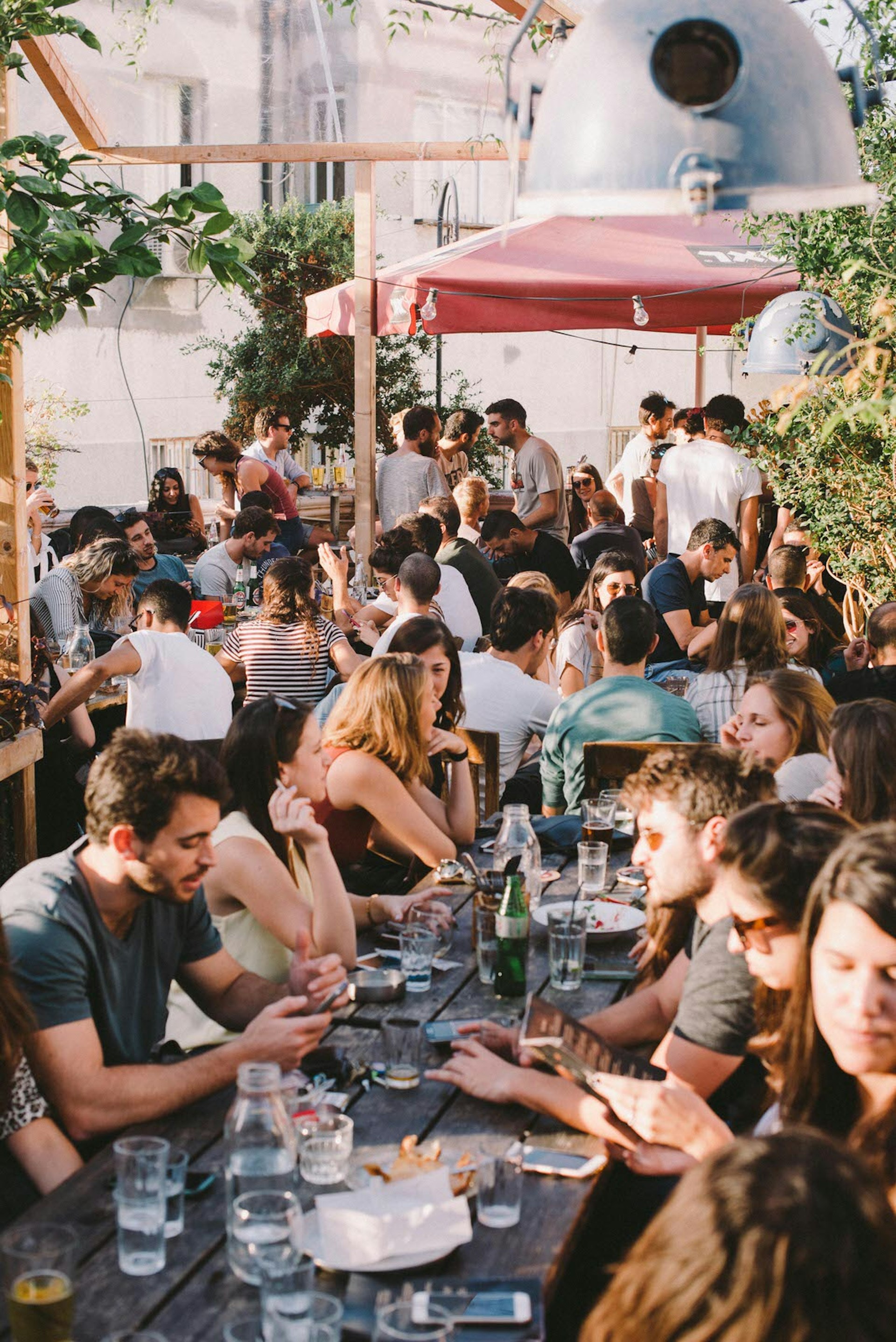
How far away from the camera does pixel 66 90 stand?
6.81 meters

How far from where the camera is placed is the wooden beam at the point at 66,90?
6.30 meters

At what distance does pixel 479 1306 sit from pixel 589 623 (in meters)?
4.17

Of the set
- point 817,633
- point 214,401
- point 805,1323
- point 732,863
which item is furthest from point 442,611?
point 214,401

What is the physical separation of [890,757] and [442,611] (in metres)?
3.47

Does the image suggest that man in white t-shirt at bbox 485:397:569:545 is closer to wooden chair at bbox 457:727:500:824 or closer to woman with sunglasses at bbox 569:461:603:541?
woman with sunglasses at bbox 569:461:603:541

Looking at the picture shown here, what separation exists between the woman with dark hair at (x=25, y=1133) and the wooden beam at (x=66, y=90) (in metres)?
5.02

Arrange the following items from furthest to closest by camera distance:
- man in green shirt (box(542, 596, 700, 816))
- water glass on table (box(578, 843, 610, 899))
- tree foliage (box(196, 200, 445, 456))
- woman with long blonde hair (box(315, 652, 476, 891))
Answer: tree foliage (box(196, 200, 445, 456)), man in green shirt (box(542, 596, 700, 816)), woman with long blonde hair (box(315, 652, 476, 891)), water glass on table (box(578, 843, 610, 899))

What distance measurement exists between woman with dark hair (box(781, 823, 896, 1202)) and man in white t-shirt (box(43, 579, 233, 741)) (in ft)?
10.4

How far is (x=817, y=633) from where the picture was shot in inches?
229

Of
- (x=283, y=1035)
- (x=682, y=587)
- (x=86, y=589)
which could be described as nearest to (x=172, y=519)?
(x=86, y=589)

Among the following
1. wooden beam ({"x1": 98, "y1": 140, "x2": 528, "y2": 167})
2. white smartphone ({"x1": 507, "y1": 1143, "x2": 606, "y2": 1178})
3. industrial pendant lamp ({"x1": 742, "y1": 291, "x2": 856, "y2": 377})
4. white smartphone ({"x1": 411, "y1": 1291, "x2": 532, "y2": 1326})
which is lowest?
white smartphone ({"x1": 507, "y1": 1143, "x2": 606, "y2": 1178})

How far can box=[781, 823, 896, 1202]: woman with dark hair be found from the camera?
1913mm

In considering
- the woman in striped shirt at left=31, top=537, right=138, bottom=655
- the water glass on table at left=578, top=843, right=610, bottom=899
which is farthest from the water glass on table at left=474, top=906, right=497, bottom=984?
the woman in striped shirt at left=31, top=537, right=138, bottom=655

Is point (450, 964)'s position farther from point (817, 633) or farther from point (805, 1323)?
point (817, 633)
